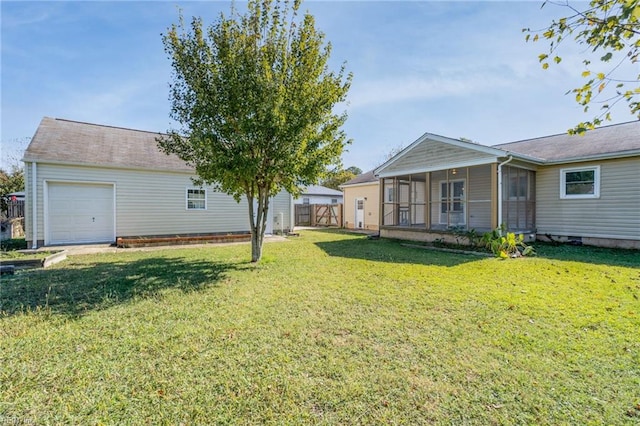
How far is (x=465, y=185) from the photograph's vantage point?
41.3 feet

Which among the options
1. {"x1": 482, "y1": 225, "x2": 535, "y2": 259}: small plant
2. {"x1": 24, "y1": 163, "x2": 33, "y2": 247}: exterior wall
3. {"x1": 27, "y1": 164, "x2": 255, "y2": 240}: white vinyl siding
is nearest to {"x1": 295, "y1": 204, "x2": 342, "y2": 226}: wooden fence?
{"x1": 27, "y1": 164, "x2": 255, "y2": 240}: white vinyl siding

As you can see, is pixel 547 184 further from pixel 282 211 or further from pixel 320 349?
pixel 320 349

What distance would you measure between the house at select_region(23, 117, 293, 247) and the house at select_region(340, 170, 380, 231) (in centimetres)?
861

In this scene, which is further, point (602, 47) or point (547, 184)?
point (547, 184)

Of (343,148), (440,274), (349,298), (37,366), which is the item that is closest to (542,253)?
(440,274)

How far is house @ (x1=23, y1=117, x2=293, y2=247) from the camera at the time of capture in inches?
413

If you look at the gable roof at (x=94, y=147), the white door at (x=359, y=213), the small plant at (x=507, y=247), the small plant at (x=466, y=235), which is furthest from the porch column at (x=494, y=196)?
the gable roof at (x=94, y=147)

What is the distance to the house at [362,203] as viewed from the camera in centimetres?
1889

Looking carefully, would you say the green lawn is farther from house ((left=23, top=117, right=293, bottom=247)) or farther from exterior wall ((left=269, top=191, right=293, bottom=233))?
exterior wall ((left=269, top=191, right=293, bottom=233))

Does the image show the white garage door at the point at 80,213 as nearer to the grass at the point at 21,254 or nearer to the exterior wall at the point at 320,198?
the grass at the point at 21,254

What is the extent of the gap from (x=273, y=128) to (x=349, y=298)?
412 cm

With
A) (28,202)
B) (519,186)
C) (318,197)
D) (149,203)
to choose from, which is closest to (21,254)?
(28,202)

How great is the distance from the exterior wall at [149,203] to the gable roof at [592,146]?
1296 centimetres

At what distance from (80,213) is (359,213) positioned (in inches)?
583
